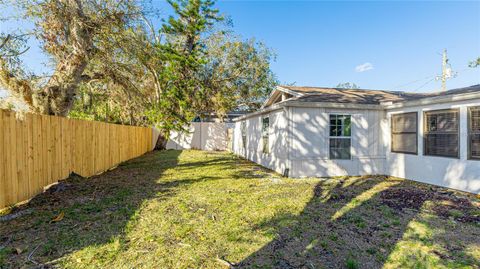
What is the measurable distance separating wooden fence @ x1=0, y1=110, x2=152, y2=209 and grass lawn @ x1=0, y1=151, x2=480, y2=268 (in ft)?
1.02

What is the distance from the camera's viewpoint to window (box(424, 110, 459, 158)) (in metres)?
6.10

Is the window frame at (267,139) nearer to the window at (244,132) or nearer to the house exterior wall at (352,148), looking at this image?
the house exterior wall at (352,148)

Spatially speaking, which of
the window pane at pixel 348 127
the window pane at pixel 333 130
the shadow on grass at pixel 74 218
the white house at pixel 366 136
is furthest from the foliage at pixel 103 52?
the window pane at pixel 348 127

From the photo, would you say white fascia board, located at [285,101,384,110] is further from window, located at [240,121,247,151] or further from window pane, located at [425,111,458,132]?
window, located at [240,121,247,151]

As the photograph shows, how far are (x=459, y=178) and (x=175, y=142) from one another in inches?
668

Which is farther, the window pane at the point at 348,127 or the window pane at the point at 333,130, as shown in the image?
the window pane at the point at 348,127

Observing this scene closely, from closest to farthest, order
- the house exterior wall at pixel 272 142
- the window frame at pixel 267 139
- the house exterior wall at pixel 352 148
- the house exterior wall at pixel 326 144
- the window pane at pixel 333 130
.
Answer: the house exterior wall at pixel 352 148 → the house exterior wall at pixel 326 144 → the window pane at pixel 333 130 → the house exterior wall at pixel 272 142 → the window frame at pixel 267 139

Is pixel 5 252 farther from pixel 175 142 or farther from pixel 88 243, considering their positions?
pixel 175 142

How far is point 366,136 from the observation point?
8148 mm

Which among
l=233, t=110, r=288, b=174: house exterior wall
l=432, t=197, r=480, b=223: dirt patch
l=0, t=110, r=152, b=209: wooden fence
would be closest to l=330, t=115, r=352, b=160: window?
l=233, t=110, r=288, b=174: house exterior wall

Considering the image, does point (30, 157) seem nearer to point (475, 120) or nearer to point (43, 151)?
point (43, 151)

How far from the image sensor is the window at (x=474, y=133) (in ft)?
18.5

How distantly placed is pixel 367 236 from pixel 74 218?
4.54 metres

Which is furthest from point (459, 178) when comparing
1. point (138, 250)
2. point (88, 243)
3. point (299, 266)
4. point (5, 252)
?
point (5, 252)
